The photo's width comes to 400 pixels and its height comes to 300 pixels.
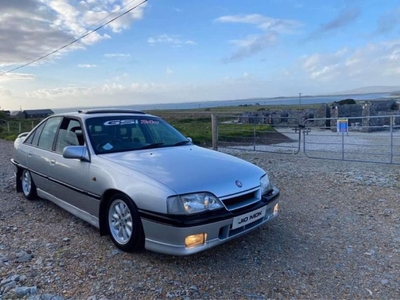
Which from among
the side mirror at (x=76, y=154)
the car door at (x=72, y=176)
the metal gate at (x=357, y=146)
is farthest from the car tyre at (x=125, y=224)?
the metal gate at (x=357, y=146)

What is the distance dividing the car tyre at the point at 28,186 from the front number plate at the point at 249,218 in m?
3.72

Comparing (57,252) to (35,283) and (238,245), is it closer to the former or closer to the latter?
(35,283)

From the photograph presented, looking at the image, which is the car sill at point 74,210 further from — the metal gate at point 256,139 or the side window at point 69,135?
the metal gate at point 256,139

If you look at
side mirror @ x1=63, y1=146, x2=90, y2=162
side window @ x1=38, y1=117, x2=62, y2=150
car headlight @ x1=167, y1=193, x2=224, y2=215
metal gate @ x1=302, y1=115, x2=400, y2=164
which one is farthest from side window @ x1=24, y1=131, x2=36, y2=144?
metal gate @ x1=302, y1=115, x2=400, y2=164

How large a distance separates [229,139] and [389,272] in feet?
37.0

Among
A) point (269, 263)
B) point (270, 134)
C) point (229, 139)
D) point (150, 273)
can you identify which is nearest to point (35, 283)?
point (150, 273)

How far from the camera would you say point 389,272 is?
3.00 meters

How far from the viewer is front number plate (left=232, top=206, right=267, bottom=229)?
3.05 meters

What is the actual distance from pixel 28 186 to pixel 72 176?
1.93 metres

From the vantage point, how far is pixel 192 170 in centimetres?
328

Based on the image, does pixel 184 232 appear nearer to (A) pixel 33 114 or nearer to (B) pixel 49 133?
(B) pixel 49 133

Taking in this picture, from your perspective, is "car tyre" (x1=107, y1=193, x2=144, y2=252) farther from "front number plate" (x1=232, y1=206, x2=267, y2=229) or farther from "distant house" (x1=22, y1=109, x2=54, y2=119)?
"distant house" (x1=22, y1=109, x2=54, y2=119)

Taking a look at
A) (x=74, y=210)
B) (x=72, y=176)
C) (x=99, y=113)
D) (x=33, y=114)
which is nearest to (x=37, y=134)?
(x=99, y=113)

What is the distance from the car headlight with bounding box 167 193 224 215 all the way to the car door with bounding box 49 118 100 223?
1.15m
